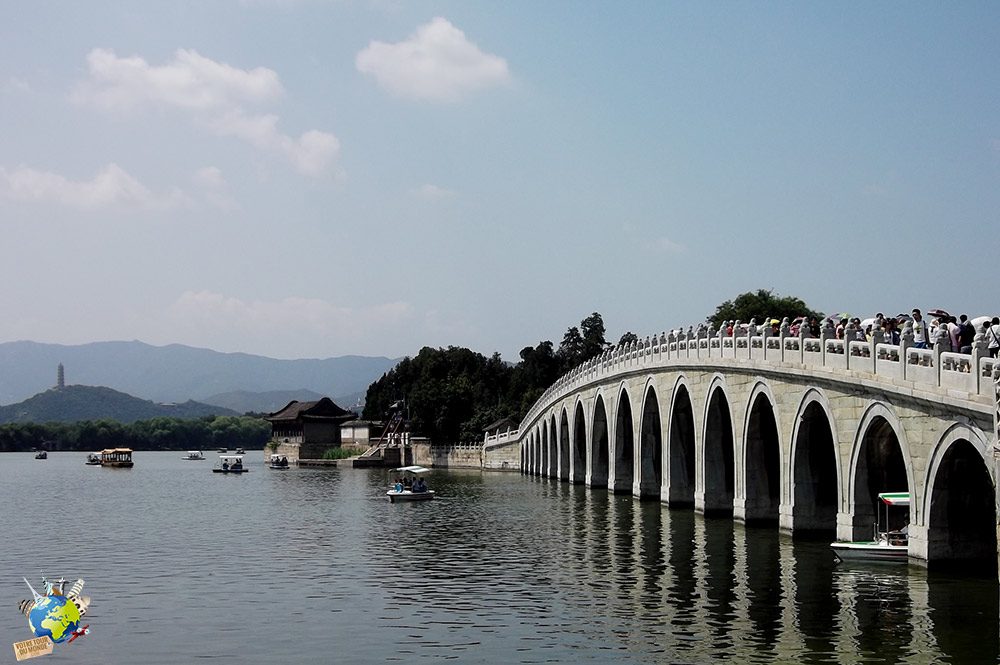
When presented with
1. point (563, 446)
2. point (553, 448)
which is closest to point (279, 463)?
point (553, 448)

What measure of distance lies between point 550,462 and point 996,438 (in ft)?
184

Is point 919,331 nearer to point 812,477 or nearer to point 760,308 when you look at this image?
point 812,477

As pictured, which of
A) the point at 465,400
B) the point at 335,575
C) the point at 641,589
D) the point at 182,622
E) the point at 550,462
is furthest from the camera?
the point at 465,400

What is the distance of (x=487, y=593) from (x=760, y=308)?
59.5 m

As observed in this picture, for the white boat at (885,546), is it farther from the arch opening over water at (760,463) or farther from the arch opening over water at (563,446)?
the arch opening over water at (563,446)

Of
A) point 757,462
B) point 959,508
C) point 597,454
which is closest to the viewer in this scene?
point 959,508

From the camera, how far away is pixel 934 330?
78.4ft

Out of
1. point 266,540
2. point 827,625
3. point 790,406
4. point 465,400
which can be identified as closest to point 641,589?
point 827,625

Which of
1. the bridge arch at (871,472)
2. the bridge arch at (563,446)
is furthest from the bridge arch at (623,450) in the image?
the bridge arch at (871,472)

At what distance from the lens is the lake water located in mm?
18766

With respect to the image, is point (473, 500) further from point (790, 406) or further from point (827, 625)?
point (827, 625)

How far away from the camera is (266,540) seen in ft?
120

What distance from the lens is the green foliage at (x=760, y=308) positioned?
79312 mm

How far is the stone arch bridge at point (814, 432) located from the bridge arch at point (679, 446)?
53 mm
